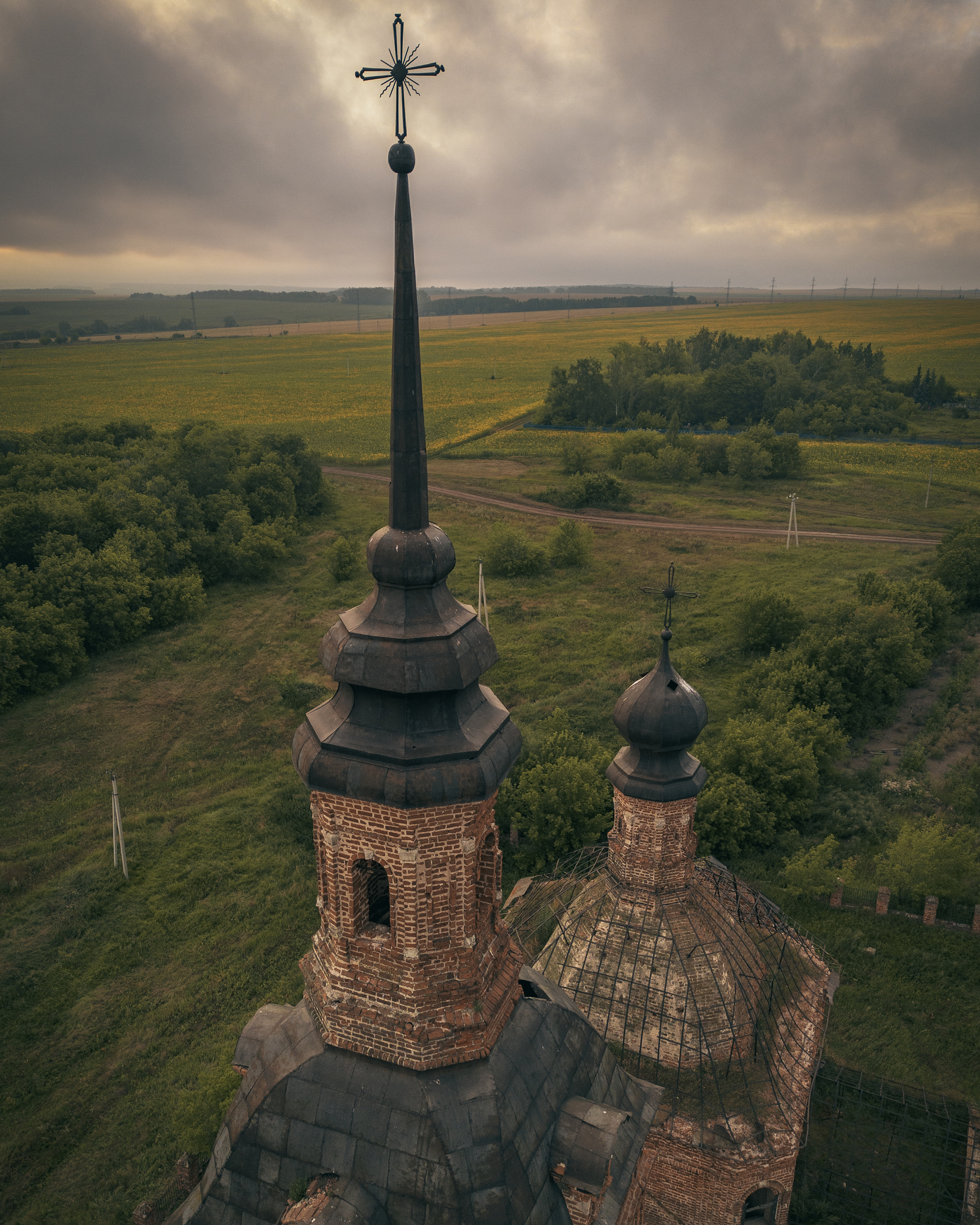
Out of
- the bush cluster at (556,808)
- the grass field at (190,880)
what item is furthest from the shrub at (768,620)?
the bush cluster at (556,808)

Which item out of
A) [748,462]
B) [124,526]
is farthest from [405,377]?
[748,462]

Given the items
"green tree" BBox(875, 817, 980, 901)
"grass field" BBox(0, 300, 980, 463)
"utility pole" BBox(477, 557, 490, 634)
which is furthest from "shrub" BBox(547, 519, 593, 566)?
"green tree" BBox(875, 817, 980, 901)

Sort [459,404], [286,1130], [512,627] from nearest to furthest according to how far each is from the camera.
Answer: [286,1130], [512,627], [459,404]

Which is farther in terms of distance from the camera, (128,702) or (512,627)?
(512,627)

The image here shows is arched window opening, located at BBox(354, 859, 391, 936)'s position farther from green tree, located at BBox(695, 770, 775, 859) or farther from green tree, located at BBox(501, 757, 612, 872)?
green tree, located at BBox(695, 770, 775, 859)

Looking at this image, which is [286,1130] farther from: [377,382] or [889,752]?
[377,382]

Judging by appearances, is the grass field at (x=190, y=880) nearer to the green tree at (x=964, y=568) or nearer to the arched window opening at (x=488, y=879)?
the green tree at (x=964, y=568)

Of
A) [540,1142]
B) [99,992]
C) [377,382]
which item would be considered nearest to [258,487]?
[99,992]
